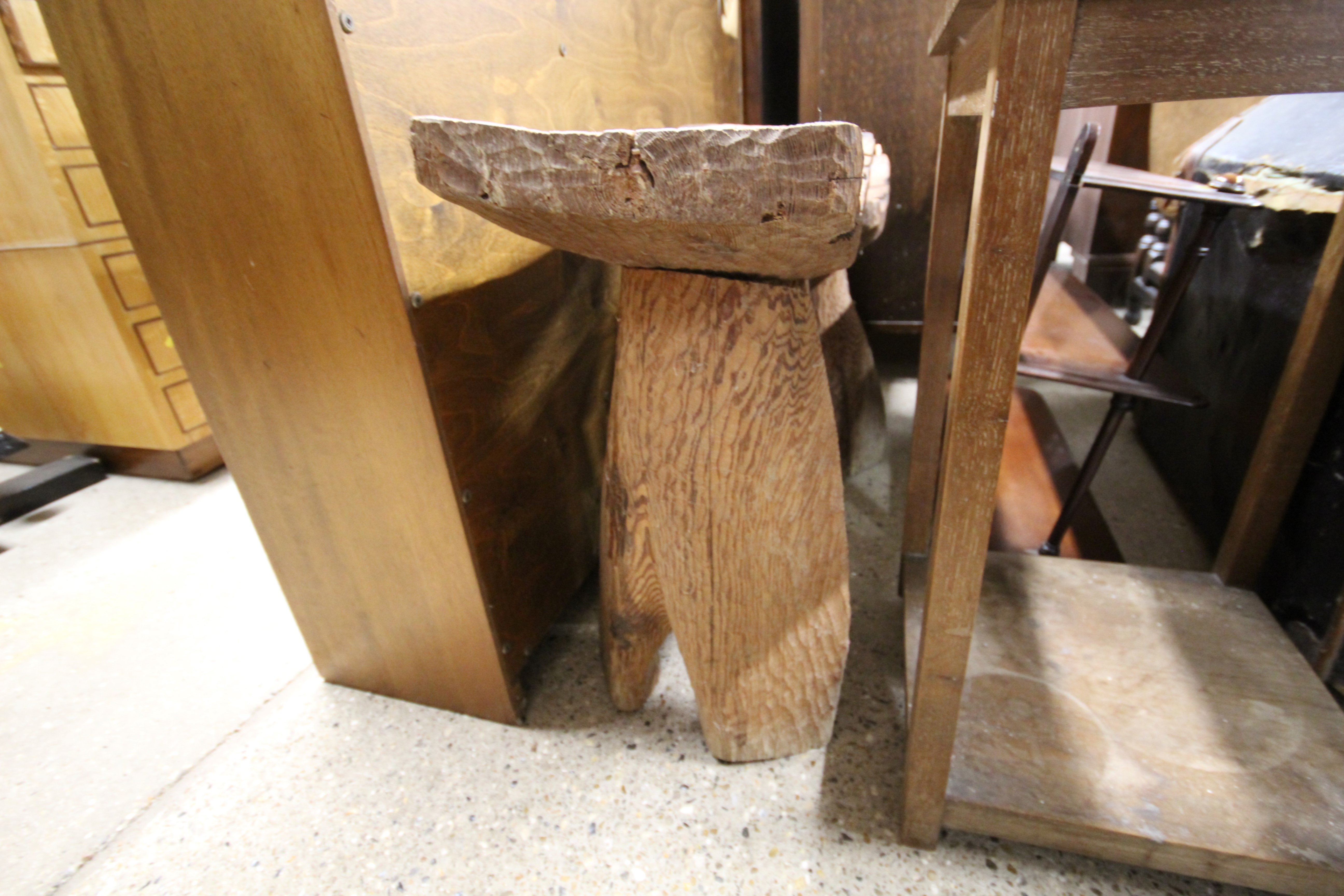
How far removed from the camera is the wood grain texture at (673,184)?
0.49m

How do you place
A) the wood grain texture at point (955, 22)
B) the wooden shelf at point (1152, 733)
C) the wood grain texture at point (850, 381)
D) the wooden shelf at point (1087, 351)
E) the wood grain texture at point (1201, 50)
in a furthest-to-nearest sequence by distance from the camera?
1. the wood grain texture at point (850, 381)
2. the wooden shelf at point (1087, 351)
3. the wooden shelf at point (1152, 733)
4. the wood grain texture at point (955, 22)
5. the wood grain texture at point (1201, 50)

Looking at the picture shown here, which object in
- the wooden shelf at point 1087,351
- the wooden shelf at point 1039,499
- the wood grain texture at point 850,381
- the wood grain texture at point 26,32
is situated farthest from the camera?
the wood grain texture at point 850,381

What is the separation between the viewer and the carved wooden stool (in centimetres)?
51

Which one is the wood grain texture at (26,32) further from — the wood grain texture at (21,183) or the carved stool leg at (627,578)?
the carved stool leg at (627,578)

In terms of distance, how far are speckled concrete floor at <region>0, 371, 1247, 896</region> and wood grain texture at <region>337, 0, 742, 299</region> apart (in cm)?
67

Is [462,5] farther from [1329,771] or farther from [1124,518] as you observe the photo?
[1124,518]

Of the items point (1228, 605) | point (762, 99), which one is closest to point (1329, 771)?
point (1228, 605)

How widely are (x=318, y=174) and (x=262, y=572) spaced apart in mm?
1097

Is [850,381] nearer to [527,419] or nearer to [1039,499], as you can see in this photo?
[1039,499]

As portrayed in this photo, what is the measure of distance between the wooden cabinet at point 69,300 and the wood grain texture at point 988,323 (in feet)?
5.49

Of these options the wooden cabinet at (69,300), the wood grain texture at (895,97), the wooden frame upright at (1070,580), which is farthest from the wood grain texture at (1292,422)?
the wooden cabinet at (69,300)

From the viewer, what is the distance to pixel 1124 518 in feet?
4.77

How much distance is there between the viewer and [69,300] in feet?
5.58

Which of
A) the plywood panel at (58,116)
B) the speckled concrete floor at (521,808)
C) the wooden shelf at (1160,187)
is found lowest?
the speckled concrete floor at (521,808)
